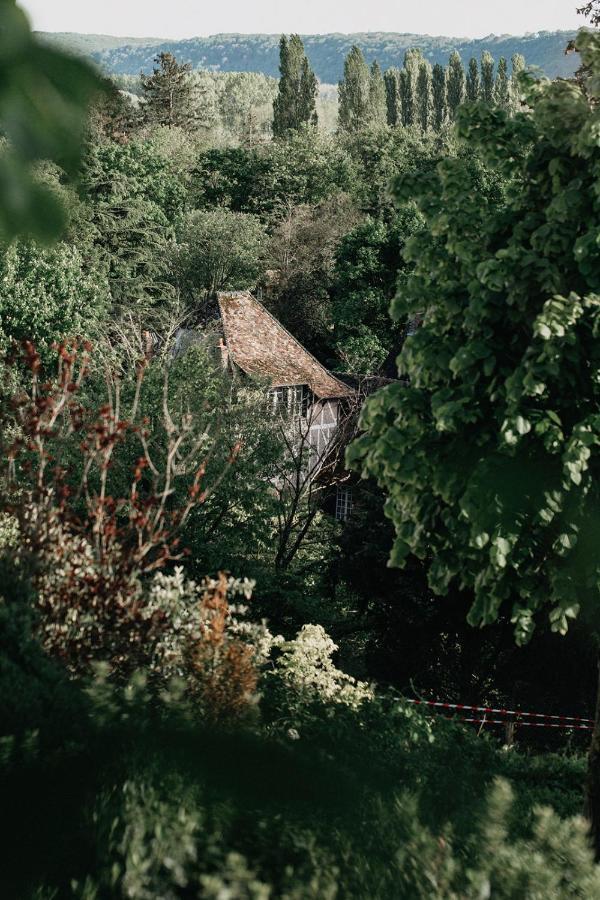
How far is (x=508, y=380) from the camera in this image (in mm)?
7336

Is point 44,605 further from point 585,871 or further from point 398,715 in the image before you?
point 585,871

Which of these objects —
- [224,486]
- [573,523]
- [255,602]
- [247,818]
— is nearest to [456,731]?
[573,523]

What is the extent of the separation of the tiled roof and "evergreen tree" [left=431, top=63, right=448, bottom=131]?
73.7 metres

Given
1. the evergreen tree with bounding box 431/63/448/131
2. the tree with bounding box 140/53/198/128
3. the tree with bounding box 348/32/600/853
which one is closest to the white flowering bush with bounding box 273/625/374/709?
the tree with bounding box 348/32/600/853

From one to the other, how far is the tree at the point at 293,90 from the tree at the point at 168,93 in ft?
28.5

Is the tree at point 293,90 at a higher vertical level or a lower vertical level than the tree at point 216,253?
higher

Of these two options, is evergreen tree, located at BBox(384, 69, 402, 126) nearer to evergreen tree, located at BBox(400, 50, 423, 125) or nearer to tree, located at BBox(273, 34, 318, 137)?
evergreen tree, located at BBox(400, 50, 423, 125)

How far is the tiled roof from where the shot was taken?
33.0 m

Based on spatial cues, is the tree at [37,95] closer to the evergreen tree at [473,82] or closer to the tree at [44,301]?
the tree at [44,301]

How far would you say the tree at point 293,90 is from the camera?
258 feet

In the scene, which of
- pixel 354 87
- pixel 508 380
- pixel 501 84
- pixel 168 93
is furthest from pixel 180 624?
pixel 501 84

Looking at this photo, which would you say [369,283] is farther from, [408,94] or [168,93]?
[408,94]

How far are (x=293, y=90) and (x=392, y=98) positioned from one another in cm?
2834

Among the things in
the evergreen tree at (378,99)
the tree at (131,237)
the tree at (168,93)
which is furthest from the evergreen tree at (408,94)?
the tree at (131,237)
